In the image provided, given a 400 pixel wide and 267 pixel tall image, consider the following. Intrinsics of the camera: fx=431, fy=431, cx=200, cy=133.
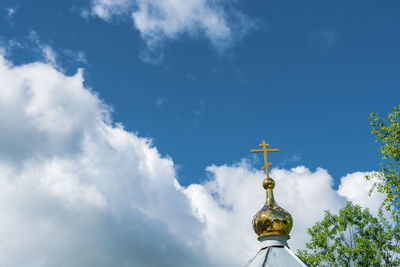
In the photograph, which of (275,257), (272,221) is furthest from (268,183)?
(275,257)

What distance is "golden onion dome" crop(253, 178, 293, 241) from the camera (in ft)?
33.3

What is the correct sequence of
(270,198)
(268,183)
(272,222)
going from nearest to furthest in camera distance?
(272,222) < (270,198) < (268,183)

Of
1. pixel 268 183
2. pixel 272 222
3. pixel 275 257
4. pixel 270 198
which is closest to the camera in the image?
pixel 275 257

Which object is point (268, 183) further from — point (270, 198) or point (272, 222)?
point (272, 222)

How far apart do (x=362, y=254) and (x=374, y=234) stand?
5.61 ft

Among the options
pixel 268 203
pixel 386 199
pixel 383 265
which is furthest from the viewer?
pixel 383 265

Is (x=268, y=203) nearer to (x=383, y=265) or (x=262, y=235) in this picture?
(x=262, y=235)

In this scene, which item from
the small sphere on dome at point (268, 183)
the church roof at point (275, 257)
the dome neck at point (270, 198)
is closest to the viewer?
the church roof at point (275, 257)

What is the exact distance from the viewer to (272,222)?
10.2 m

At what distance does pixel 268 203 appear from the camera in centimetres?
1108

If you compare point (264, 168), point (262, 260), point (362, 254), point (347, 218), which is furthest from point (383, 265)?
point (262, 260)

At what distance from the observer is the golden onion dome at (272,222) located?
10.1 metres

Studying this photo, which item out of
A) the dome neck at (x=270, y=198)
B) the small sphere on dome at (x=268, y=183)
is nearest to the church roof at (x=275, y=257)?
the dome neck at (x=270, y=198)

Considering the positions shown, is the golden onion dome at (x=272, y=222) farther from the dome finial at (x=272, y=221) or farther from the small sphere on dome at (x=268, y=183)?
the small sphere on dome at (x=268, y=183)
